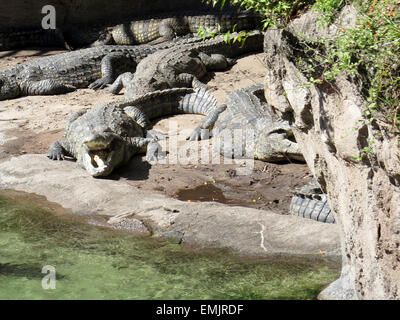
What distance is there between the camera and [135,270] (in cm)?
427

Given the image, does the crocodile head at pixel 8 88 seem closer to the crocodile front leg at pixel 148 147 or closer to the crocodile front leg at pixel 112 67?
the crocodile front leg at pixel 112 67

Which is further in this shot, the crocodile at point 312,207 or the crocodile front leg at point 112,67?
the crocodile front leg at point 112,67

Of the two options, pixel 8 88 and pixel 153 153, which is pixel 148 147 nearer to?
pixel 153 153

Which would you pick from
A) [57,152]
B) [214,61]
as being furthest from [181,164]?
[214,61]

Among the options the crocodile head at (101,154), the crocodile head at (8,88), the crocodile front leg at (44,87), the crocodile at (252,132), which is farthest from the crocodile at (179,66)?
the crocodile head at (101,154)

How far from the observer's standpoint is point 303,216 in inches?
200

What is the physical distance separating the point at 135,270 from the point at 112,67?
273 inches

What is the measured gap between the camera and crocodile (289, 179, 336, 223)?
4.96 m

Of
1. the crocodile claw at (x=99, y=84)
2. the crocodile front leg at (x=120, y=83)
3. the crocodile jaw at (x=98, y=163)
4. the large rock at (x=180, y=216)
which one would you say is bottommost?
the large rock at (x=180, y=216)

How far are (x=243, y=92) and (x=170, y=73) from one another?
1871mm

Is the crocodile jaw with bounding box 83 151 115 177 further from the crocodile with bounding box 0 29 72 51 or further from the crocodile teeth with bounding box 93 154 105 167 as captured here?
the crocodile with bounding box 0 29 72 51

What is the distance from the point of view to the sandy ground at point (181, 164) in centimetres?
610

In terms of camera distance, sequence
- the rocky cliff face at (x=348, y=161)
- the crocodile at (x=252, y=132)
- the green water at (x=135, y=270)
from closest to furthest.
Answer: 1. the rocky cliff face at (x=348, y=161)
2. the green water at (x=135, y=270)
3. the crocodile at (x=252, y=132)

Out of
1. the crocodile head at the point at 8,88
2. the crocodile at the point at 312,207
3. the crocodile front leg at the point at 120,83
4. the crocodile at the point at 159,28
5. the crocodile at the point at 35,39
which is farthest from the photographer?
the crocodile at the point at 35,39
